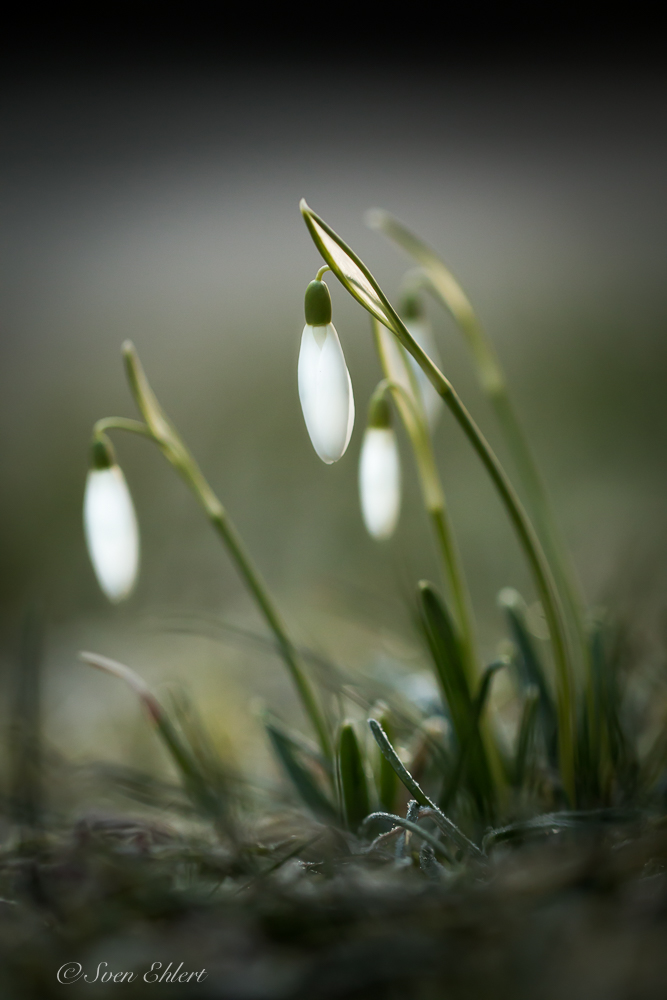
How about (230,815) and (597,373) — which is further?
(597,373)

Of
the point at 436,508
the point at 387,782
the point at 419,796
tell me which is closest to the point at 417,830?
the point at 419,796

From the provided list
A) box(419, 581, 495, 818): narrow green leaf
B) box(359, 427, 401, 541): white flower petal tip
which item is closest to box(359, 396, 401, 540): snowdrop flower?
box(359, 427, 401, 541): white flower petal tip

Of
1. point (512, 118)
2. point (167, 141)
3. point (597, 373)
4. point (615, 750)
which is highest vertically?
point (167, 141)

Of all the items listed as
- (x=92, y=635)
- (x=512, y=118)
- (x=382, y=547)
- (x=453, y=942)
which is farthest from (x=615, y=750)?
(x=512, y=118)

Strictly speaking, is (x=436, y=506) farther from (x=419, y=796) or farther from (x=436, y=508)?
(x=419, y=796)

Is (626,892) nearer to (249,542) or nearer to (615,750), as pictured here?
(615,750)
